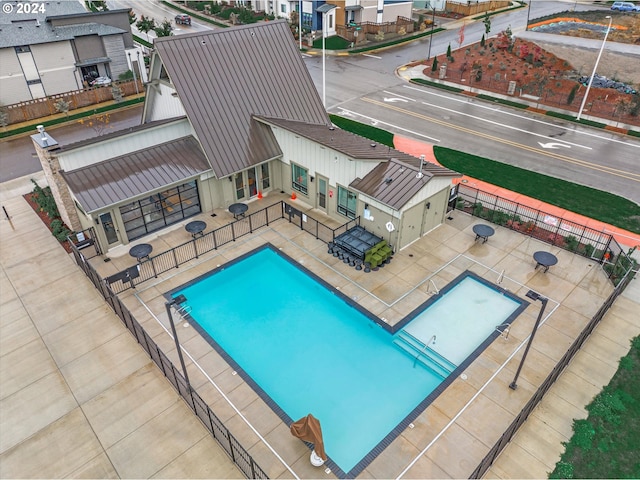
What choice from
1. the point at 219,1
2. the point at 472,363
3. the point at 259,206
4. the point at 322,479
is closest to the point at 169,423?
the point at 322,479

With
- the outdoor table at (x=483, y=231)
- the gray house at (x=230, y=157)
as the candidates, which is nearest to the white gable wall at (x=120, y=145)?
the gray house at (x=230, y=157)

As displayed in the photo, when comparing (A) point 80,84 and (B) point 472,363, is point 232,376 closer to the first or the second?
(B) point 472,363

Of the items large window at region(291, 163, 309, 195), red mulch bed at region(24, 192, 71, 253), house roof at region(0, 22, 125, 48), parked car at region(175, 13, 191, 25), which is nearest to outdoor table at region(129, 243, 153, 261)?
red mulch bed at region(24, 192, 71, 253)

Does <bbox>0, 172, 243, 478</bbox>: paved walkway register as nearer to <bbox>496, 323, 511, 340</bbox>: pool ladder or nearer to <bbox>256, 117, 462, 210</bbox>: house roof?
<bbox>496, 323, 511, 340</bbox>: pool ladder

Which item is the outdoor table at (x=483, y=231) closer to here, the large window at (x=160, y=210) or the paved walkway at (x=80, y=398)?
the large window at (x=160, y=210)

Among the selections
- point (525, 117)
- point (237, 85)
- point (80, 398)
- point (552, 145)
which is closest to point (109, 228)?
point (80, 398)
